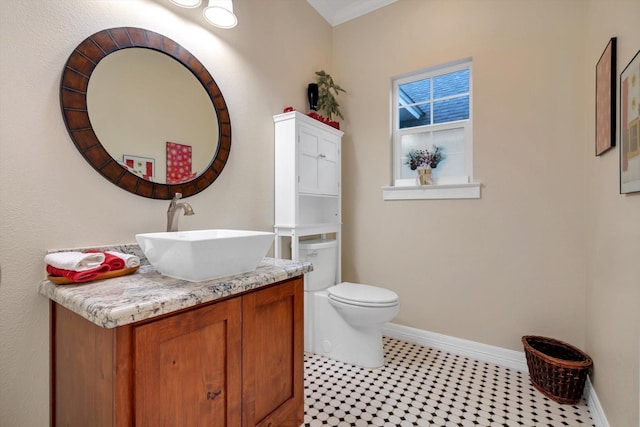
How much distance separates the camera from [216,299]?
1014 millimetres

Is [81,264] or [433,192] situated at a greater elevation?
[433,192]

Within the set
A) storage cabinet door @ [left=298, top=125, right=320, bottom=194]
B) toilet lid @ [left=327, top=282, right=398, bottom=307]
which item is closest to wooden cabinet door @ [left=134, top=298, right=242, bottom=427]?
toilet lid @ [left=327, top=282, right=398, bottom=307]

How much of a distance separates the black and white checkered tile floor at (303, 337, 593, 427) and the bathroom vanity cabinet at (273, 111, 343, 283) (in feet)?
2.85

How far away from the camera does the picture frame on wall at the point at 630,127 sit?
1.10 m

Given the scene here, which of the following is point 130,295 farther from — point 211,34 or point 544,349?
point 544,349

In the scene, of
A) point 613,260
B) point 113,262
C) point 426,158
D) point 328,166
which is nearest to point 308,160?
point 328,166

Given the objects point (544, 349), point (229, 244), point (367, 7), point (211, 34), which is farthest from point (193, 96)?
point (544, 349)

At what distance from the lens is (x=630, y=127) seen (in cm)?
116

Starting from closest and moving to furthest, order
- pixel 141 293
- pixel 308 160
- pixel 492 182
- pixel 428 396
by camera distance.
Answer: pixel 141 293 < pixel 428 396 < pixel 492 182 < pixel 308 160

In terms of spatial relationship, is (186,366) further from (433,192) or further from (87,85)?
(433,192)

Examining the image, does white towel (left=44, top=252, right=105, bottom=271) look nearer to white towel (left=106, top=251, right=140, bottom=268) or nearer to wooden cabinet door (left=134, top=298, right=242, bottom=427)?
white towel (left=106, top=251, right=140, bottom=268)

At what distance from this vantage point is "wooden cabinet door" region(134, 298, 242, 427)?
2.74ft

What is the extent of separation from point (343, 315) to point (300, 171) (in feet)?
3.51

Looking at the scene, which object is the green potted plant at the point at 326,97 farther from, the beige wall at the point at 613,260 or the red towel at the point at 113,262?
the red towel at the point at 113,262
